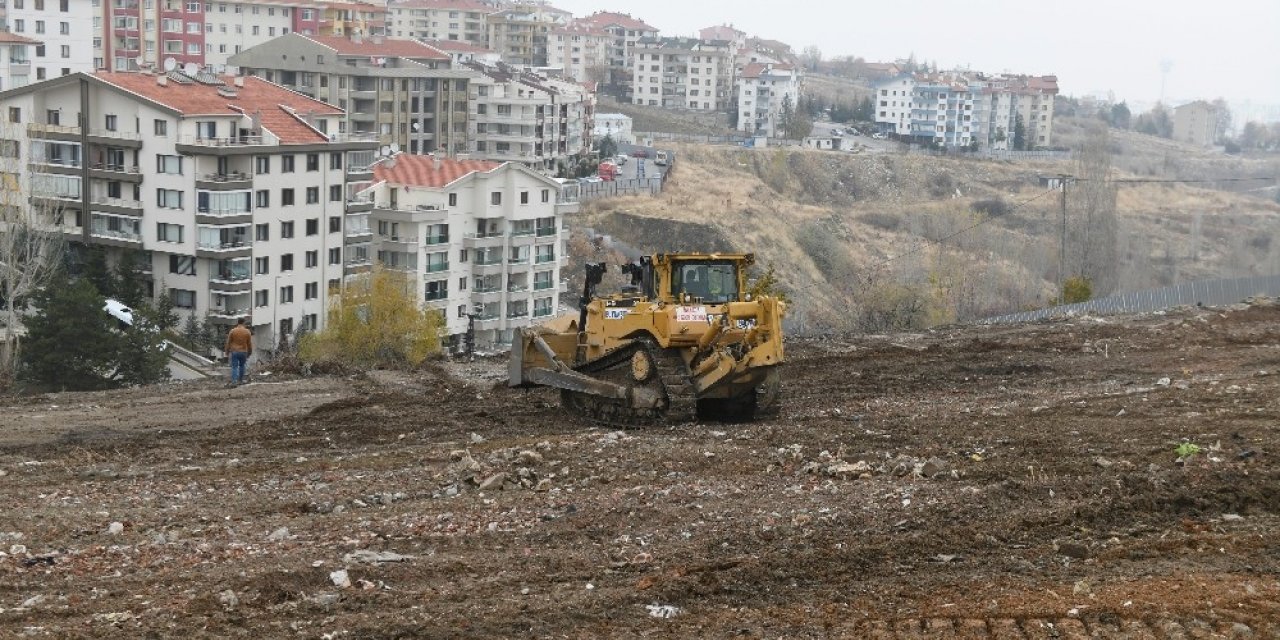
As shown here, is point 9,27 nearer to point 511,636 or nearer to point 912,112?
point 511,636

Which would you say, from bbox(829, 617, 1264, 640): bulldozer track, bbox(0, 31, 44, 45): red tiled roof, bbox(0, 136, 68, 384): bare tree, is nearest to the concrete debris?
bbox(829, 617, 1264, 640): bulldozer track

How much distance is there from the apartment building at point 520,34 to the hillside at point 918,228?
33801 mm

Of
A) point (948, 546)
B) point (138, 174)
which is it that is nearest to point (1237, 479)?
point (948, 546)

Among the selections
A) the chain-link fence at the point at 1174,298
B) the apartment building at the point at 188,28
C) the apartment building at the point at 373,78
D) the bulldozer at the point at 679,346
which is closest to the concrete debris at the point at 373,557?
the bulldozer at the point at 679,346

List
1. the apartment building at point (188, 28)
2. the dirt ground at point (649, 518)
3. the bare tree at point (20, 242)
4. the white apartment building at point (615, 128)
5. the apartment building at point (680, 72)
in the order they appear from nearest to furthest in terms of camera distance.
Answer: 1. the dirt ground at point (649, 518)
2. the bare tree at point (20, 242)
3. the apartment building at point (188, 28)
4. the white apartment building at point (615, 128)
5. the apartment building at point (680, 72)

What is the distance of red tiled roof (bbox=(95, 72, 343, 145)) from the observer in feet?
161

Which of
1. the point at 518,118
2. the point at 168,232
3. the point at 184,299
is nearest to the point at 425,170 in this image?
the point at 168,232

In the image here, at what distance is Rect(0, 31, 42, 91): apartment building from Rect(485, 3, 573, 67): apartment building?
68426mm

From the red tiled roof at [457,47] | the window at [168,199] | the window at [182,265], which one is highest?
the red tiled roof at [457,47]

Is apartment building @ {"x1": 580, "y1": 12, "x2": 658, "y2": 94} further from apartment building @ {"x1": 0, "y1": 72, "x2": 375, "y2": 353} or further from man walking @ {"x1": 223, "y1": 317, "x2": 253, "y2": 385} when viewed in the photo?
man walking @ {"x1": 223, "y1": 317, "x2": 253, "y2": 385}

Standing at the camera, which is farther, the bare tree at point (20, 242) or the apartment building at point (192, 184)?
the apartment building at point (192, 184)

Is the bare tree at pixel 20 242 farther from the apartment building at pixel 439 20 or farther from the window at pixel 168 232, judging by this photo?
the apartment building at pixel 439 20

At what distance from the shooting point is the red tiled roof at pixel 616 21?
15675cm

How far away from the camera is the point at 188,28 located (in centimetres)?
9506
